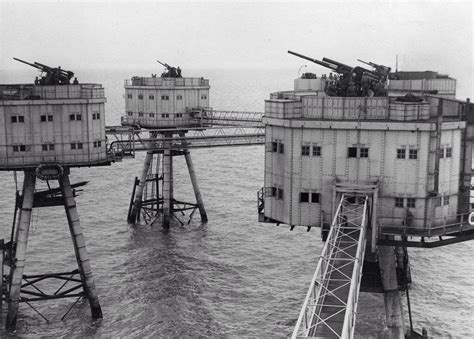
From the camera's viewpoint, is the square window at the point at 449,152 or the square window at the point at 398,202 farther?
the square window at the point at 449,152

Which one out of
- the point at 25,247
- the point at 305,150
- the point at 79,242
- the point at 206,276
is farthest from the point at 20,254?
the point at 305,150

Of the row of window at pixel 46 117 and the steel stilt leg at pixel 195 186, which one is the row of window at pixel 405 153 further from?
the steel stilt leg at pixel 195 186

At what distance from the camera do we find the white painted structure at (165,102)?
228 feet

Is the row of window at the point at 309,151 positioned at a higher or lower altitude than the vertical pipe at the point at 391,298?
higher

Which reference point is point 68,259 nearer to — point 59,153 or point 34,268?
point 34,268

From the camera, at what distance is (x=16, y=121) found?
43625 millimetres

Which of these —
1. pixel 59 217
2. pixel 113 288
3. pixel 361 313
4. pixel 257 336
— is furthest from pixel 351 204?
pixel 59 217

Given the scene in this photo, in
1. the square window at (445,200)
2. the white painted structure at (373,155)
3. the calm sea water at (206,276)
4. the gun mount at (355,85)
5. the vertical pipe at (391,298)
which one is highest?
the gun mount at (355,85)

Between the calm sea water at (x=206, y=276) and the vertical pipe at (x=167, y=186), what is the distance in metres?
1.79

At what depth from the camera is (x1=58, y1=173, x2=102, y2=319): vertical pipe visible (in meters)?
45.3

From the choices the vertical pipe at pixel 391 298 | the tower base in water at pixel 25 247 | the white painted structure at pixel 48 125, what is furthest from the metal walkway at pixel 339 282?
A: the tower base in water at pixel 25 247

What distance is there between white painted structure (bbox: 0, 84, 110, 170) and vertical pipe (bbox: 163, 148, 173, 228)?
2262 cm

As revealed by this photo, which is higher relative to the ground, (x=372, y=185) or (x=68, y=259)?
(x=372, y=185)

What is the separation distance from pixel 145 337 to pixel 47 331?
22.6ft
